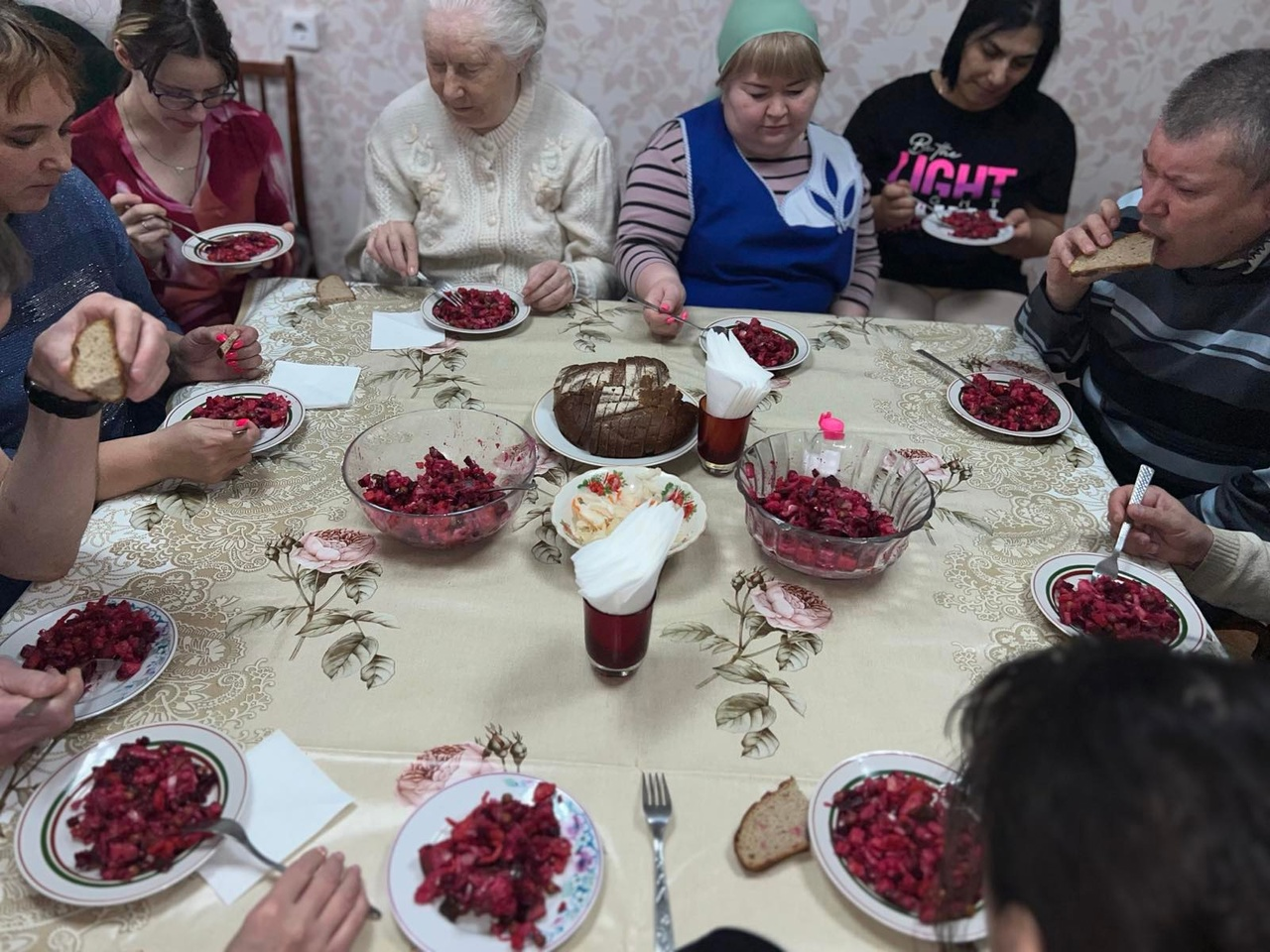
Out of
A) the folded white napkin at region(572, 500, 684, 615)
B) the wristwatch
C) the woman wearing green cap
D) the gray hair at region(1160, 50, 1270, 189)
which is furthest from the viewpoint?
the woman wearing green cap

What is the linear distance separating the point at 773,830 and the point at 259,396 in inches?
48.5

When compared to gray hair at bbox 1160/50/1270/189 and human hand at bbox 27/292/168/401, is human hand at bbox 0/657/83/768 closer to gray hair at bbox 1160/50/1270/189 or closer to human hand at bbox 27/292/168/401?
human hand at bbox 27/292/168/401

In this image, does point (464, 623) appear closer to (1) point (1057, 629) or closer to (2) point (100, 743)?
(2) point (100, 743)

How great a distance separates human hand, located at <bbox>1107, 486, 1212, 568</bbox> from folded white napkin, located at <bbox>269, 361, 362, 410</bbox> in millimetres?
1426

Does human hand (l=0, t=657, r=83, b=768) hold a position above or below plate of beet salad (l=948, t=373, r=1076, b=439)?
below

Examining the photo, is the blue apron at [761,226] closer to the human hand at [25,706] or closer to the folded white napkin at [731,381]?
the folded white napkin at [731,381]

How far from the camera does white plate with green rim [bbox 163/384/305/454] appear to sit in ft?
4.90

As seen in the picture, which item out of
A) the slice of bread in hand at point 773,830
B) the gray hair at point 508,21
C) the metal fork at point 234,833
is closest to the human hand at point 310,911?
the metal fork at point 234,833

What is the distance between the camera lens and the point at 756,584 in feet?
4.17

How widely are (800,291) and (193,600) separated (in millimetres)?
1777

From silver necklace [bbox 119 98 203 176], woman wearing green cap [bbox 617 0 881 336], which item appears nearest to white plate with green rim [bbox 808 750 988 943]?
woman wearing green cap [bbox 617 0 881 336]

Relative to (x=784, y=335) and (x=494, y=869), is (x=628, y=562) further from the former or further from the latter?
(x=784, y=335)

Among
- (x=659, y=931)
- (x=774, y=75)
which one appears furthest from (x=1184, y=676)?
(x=774, y=75)

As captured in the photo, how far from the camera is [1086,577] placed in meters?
Result: 1.29
